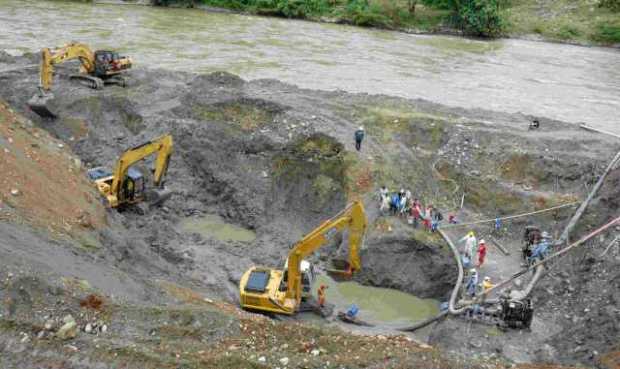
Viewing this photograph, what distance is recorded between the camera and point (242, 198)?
2703 cm

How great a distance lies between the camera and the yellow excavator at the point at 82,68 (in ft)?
101

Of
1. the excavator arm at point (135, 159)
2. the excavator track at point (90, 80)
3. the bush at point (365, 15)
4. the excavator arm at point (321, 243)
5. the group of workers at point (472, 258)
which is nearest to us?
the excavator arm at point (321, 243)

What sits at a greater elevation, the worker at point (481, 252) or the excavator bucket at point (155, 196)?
the excavator bucket at point (155, 196)

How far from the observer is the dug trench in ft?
65.2

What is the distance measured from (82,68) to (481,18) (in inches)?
1897

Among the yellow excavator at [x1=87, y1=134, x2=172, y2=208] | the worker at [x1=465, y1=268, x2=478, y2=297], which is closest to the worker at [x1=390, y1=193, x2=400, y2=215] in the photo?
the worker at [x1=465, y1=268, x2=478, y2=297]

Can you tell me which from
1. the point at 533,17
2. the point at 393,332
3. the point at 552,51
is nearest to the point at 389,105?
the point at 393,332

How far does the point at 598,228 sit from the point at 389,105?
46.6 feet

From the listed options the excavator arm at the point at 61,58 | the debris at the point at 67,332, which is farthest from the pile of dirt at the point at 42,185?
the excavator arm at the point at 61,58

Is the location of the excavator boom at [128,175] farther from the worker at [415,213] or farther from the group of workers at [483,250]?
the group of workers at [483,250]

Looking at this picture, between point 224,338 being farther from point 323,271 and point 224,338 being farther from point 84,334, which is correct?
point 323,271

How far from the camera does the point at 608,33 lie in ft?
228

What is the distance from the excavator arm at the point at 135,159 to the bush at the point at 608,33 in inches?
2427

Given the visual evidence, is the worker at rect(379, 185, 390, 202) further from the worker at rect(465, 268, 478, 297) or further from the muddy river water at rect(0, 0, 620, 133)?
the muddy river water at rect(0, 0, 620, 133)
